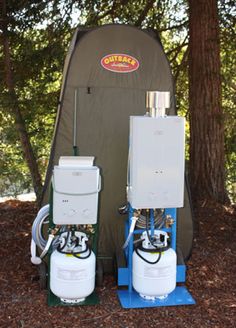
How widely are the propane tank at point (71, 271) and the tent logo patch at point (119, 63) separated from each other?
1394 mm

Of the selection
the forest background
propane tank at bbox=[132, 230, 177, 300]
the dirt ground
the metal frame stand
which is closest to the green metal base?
the dirt ground

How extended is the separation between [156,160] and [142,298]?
Answer: 1.06 metres

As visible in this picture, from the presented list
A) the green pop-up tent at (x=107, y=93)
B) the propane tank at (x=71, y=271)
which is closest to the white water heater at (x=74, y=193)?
the propane tank at (x=71, y=271)

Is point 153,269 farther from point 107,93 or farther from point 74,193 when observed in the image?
point 107,93

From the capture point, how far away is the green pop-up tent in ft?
11.3

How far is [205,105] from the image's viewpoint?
4824mm

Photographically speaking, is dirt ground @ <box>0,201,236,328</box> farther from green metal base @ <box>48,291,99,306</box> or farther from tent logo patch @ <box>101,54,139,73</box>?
tent logo patch @ <box>101,54,139,73</box>

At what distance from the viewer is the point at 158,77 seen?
3.57 metres

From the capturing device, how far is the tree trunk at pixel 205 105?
4727mm

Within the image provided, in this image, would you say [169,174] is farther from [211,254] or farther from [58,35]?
[58,35]

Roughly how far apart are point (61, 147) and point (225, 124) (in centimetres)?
251

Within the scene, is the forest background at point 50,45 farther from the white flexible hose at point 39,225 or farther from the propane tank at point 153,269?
the propane tank at point 153,269

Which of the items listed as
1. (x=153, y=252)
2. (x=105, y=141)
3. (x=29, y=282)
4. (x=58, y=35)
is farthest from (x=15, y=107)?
(x=153, y=252)

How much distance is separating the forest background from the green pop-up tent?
1.39 meters
